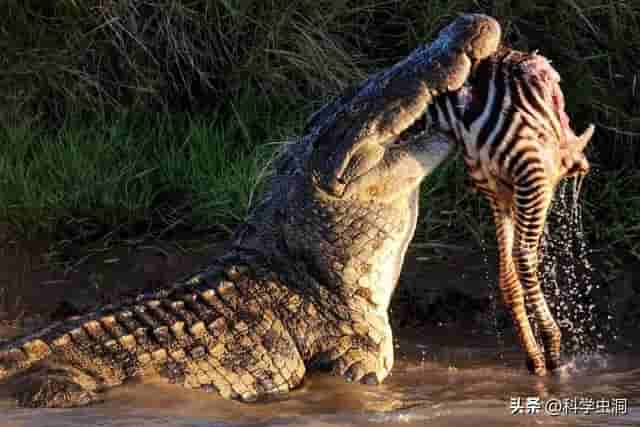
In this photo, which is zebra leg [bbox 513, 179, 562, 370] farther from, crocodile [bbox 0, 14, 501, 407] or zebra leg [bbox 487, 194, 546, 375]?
crocodile [bbox 0, 14, 501, 407]

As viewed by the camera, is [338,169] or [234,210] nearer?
[338,169]

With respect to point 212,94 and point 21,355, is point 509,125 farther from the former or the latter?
point 212,94

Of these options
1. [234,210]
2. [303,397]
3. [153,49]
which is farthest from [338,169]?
[153,49]

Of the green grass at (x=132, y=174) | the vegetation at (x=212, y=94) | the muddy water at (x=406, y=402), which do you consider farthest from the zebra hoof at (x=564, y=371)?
the green grass at (x=132, y=174)

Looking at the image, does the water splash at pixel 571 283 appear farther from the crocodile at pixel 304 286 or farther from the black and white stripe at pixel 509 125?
the crocodile at pixel 304 286

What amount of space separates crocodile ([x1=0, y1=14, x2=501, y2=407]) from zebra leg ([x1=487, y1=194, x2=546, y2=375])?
334mm

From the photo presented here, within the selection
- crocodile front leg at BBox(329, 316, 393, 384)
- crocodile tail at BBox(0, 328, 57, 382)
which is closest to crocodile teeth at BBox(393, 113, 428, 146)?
crocodile front leg at BBox(329, 316, 393, 384)

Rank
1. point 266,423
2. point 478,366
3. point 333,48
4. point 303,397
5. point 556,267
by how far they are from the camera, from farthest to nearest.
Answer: point 333,48
point 556,267
point 478,366
point 303,397
point 266,423

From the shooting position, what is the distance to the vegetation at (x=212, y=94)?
17.9ft

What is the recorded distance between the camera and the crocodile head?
3.64 m

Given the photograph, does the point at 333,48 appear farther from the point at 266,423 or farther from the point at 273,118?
the point at 266,423

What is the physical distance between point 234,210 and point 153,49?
4.41 feet

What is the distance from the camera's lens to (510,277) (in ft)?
13.3

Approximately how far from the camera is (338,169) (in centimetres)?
375
